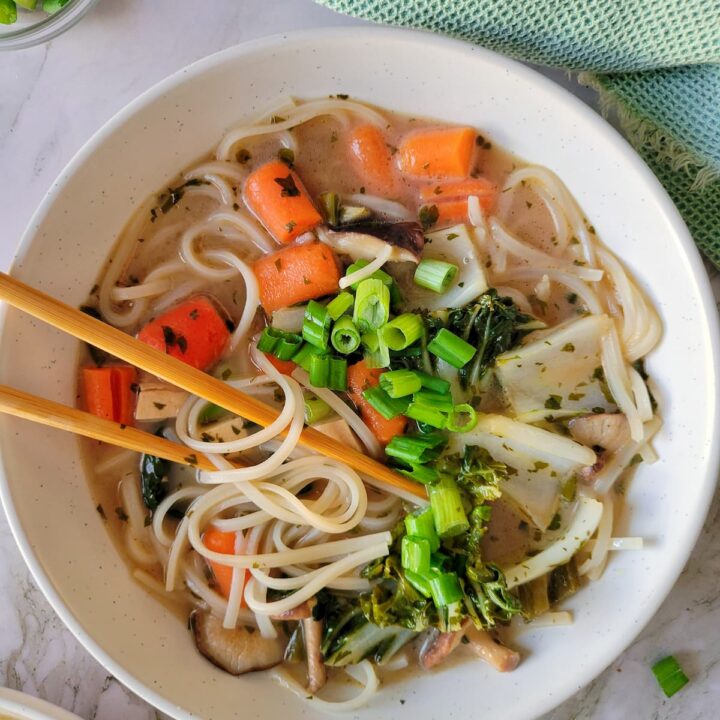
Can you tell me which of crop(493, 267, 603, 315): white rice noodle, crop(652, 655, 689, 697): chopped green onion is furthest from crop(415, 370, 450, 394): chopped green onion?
crop(652, 655, 689, 697): chopped green onion

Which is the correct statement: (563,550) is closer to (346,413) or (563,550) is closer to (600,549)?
(600,549)

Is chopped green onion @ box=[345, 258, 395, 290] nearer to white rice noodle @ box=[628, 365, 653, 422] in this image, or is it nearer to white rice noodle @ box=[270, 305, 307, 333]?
white rice noodle @ box=[270, 305, 307, 333]

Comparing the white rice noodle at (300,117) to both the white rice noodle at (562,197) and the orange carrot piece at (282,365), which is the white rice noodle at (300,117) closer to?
the white rice noodle at (562,197)

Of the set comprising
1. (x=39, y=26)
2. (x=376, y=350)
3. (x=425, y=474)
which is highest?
(x=39, y=26)

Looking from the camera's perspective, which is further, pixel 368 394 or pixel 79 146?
pixel 79 146

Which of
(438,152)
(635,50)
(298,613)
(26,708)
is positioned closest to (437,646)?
(298,613)
